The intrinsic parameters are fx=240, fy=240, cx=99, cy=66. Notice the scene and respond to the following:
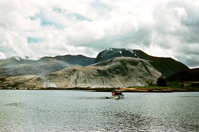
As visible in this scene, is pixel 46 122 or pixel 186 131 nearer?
pixel 186 131

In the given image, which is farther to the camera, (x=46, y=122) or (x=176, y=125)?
(x=46, y=122)

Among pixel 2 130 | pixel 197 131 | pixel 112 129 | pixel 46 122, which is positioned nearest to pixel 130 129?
pixel 112 129

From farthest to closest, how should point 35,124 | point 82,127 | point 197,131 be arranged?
point 35,124, point 82,127, point 197,131

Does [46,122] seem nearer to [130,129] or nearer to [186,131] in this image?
[130,129]

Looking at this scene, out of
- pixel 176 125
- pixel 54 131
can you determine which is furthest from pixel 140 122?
pixel 54 131

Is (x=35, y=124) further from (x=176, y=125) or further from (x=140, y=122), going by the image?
(x=176, y=125)

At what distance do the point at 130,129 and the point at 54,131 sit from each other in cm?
1328

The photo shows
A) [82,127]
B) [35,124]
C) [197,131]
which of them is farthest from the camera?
[35,124]

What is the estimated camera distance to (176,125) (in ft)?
152

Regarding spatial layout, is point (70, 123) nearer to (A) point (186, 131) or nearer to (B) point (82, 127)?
(B) point (82, 127)

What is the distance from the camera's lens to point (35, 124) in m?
47.7

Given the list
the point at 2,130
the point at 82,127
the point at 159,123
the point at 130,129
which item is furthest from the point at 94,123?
the point at 2,130

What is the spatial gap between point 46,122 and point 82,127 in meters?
9.51

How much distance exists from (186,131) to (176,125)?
5.57 m
